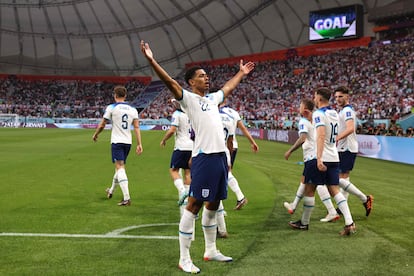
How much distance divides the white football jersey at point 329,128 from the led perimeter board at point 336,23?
148 feet

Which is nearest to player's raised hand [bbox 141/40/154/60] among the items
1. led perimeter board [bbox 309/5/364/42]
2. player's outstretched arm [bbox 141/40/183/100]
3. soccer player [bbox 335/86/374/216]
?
player's outstretched arm [bbox 141/40/183/100]

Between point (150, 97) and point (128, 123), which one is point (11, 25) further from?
point (128, 123)

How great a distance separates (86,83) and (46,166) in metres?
61.1

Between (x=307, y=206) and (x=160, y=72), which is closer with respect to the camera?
(x=160, y=72)

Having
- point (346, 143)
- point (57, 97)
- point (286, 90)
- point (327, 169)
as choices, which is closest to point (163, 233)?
point (327, 169)

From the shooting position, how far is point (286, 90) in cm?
5397

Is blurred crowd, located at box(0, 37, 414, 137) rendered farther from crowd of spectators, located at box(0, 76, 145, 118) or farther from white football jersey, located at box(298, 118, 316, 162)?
white football jersey, located at box(298, 118, 316, 162)

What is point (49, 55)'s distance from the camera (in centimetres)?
7106

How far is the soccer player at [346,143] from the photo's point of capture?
792 centimetres

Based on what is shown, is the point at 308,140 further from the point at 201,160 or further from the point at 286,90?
the point at 286,90

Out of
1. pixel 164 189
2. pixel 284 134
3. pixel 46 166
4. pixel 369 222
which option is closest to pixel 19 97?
pixel 284 134

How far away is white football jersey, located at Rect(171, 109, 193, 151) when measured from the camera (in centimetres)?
808

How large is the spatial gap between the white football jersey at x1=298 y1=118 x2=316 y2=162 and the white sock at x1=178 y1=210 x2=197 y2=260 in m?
2.88

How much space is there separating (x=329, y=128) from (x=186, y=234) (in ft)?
10.5
